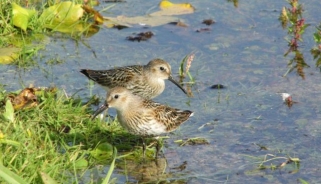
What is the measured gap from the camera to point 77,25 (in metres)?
12.1

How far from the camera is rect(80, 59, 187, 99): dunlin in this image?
33.7ft

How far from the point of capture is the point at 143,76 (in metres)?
10.4

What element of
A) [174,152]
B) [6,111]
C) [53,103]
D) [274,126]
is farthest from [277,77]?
[6,111]

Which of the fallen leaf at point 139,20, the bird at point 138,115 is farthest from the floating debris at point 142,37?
the bird at point 138,115

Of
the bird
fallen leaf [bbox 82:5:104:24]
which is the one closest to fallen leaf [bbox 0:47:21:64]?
fallen leaf [bbox 82:5:104:24]

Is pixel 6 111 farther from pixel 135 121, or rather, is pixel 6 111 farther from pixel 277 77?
pixel 277 77

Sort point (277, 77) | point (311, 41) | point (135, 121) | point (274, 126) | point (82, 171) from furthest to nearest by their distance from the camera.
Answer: point (311, 41)
point (277, 77)
point (274, 126)
point (135, 121)
point (82, 171)

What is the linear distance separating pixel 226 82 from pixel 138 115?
2069 mm

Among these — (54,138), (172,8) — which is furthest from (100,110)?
(172,8)

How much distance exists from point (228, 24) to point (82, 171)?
4974 millimetres

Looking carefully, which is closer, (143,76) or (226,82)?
(143,76)

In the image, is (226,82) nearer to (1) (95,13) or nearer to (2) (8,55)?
(1) (95,13)

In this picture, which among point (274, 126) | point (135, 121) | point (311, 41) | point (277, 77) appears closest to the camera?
point (135, 121)

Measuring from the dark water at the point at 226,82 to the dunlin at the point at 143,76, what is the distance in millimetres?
175
